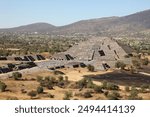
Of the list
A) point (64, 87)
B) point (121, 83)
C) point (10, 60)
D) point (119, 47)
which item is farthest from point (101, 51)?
point (64, 87)

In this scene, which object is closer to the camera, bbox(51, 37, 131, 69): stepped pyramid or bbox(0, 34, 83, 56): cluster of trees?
bbox(51, 37, 131, 69): stepped pyramid

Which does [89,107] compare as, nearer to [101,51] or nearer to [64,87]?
[64,87]

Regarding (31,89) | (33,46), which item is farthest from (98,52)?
(33,46)

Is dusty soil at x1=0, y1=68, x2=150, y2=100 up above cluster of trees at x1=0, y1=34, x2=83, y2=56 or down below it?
above

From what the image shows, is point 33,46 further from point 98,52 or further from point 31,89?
point 31,89

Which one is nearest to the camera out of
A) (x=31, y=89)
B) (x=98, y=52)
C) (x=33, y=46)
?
(x=31, y=89)

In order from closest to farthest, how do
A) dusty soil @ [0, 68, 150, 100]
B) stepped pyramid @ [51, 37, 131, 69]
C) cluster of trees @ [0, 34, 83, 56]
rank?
dusty soil @ [0, 68, 150, 100]
stepped pyramid @ [51, 37, 131, 69]
cluster of trees @ [0, 34, 83, 56]

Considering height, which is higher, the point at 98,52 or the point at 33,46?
the point at 98,52

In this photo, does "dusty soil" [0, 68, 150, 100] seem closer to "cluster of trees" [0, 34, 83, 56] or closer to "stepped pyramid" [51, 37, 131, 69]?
"stepped pyramid" [51, 37, 131, 69]

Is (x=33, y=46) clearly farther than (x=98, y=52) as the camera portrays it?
Yes

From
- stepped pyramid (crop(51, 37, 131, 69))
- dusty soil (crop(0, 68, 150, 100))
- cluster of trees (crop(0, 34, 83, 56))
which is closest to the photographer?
dusty soil (crop(0, 68, 150, 100))

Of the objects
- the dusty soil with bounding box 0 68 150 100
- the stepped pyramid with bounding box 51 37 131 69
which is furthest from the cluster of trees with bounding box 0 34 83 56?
the dusty soil with bounding box 0 68 150 100
